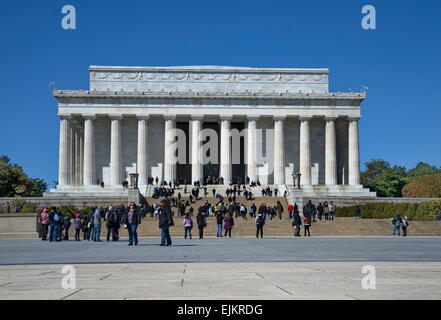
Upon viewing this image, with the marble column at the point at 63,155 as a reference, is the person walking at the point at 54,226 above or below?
below

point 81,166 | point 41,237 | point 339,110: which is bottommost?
point 41,237

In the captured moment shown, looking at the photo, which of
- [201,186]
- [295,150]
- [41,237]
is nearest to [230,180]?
[201,186]

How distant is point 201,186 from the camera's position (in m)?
→ 84.5

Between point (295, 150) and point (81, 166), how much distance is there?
98.7 ft

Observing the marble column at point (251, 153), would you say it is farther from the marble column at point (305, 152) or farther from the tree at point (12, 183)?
the tree at point (12, 183)

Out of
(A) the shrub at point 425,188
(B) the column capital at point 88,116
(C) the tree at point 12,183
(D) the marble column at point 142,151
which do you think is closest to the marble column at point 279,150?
(D) the marble column at point 142,151

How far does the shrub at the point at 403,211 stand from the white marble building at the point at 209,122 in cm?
1887

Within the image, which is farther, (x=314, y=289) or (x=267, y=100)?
(x=267, y=100)

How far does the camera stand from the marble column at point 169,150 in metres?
86.7

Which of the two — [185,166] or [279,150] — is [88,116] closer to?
[185,166]

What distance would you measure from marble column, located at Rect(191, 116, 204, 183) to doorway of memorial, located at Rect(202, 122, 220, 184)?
7.53ft

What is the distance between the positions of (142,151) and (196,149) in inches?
281

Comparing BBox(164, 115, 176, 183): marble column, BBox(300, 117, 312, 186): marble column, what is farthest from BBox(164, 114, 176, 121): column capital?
BBox(300, 117, 312, 186): marble column
